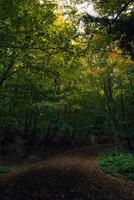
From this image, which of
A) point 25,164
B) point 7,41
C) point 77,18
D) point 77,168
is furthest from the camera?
point 25,164

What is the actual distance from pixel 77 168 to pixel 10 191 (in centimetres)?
544

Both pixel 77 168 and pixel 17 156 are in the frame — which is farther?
pixel 17 156

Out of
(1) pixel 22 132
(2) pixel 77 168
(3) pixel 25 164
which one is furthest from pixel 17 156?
(2) pixel 77 168

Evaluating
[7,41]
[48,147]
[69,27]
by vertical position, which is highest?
[69,27]

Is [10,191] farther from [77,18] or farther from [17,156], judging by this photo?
[17,156]

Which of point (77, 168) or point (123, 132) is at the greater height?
point (123, 132)

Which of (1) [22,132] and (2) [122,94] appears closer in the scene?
(1) [22,132]

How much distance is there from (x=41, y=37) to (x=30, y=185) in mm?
6083

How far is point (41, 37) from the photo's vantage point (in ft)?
47.5

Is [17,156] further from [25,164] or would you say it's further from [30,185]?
[30,185]

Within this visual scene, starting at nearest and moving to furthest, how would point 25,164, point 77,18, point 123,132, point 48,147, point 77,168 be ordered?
1. point 77,18
2. point 77,168
3. point 25,164
4. point 48,147
5. point 123,132

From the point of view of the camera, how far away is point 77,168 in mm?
18969

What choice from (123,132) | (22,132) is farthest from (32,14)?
(123,132)

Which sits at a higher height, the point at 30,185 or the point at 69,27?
the point at 69,27
